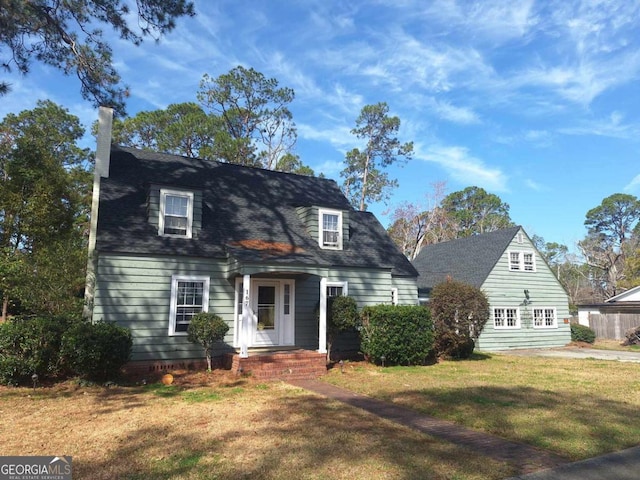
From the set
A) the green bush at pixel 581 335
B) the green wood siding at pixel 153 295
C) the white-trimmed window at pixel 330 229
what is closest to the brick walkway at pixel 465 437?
the green wood siding at pixel 153 295

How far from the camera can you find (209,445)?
5934mm

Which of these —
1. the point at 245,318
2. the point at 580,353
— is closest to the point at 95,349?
the point at 245,318

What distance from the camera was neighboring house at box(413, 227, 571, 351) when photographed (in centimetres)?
2114

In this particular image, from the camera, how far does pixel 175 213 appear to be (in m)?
13.3

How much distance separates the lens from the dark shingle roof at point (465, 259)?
22.0m

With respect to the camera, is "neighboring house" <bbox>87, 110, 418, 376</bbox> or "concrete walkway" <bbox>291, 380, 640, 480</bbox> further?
"neighboring house" <bbox>87, 110, 418, 376</bbox>

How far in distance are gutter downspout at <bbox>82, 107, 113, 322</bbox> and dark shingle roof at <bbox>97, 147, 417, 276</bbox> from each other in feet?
1.03

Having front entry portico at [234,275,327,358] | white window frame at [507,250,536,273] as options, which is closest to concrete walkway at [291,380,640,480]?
front entry portico at [234,275,327,358]

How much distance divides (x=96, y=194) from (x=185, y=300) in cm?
431

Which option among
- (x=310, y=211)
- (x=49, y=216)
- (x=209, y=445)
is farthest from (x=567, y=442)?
(x=49, y=216)

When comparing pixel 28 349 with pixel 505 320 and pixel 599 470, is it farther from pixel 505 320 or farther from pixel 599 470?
pixel 505 320

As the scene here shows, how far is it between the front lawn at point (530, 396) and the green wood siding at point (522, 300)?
5496mm

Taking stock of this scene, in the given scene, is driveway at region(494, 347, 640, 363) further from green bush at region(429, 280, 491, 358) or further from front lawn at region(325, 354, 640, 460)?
green bush at region(429, 280, 491, 358)

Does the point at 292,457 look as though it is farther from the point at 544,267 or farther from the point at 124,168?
the point at 544,267
